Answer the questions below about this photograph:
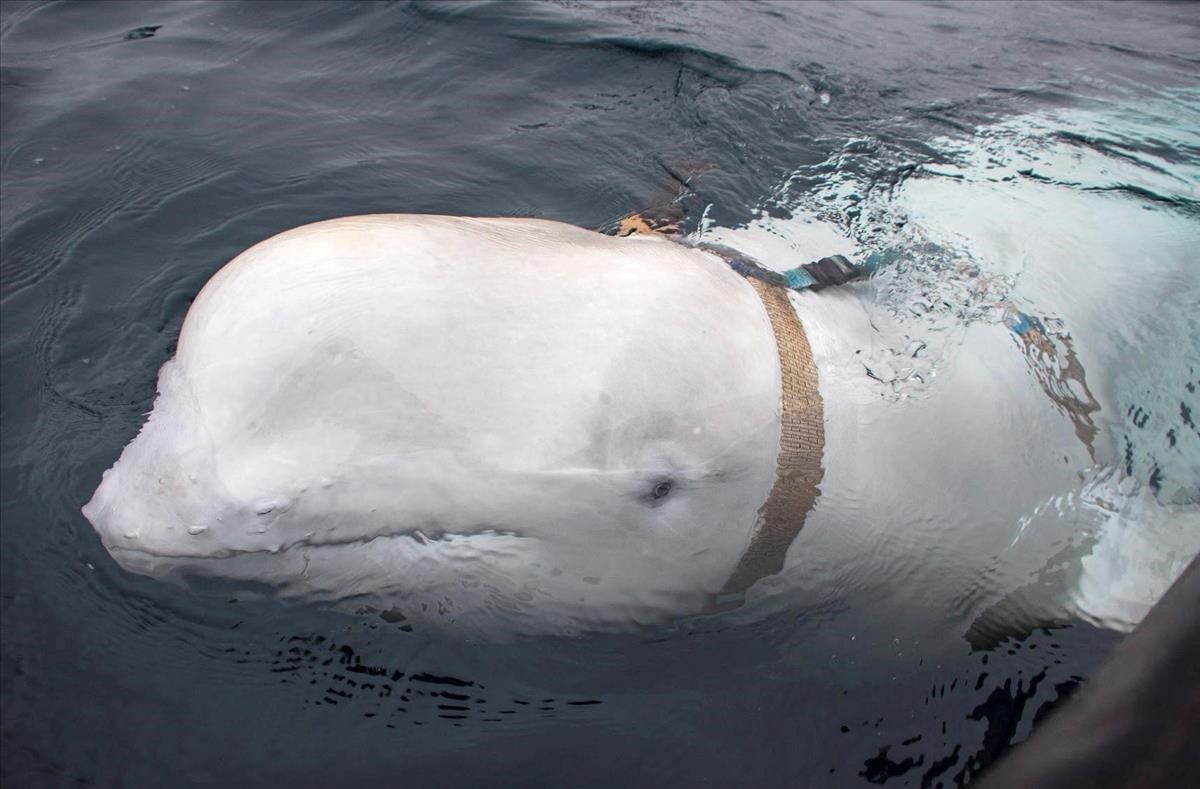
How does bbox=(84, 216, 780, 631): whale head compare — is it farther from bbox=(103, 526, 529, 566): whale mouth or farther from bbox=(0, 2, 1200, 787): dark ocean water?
bbox=(0, 2, 1200, 787): dark ocean water

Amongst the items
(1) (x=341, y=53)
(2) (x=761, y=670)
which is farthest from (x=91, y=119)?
(2) (x=761, y=670)

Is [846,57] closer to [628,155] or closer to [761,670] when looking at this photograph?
[628,155]

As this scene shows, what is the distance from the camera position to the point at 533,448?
7.89 ft

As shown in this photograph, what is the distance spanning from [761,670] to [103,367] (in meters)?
3.06

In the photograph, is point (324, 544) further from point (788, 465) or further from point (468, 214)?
point (468, 214)

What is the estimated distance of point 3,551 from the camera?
138 inches

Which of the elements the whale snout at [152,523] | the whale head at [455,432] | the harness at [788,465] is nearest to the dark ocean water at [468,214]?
the harness at [788,465]

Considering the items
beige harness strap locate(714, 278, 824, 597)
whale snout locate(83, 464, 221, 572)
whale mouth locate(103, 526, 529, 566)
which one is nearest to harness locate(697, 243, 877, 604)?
→ beige harness strap locate(714, 278, 824, 597)

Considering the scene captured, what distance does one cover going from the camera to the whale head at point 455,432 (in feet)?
7.55

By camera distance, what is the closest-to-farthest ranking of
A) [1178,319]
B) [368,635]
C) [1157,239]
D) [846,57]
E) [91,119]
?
[368,635] → [1178,319] → [1157,239] → [91,119] → [846,57]

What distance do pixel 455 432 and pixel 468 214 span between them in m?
3.10

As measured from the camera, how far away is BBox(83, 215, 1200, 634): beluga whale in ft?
7.57

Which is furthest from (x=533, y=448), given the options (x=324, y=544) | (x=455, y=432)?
(x=324, y=544)

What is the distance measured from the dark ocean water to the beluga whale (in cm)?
28
